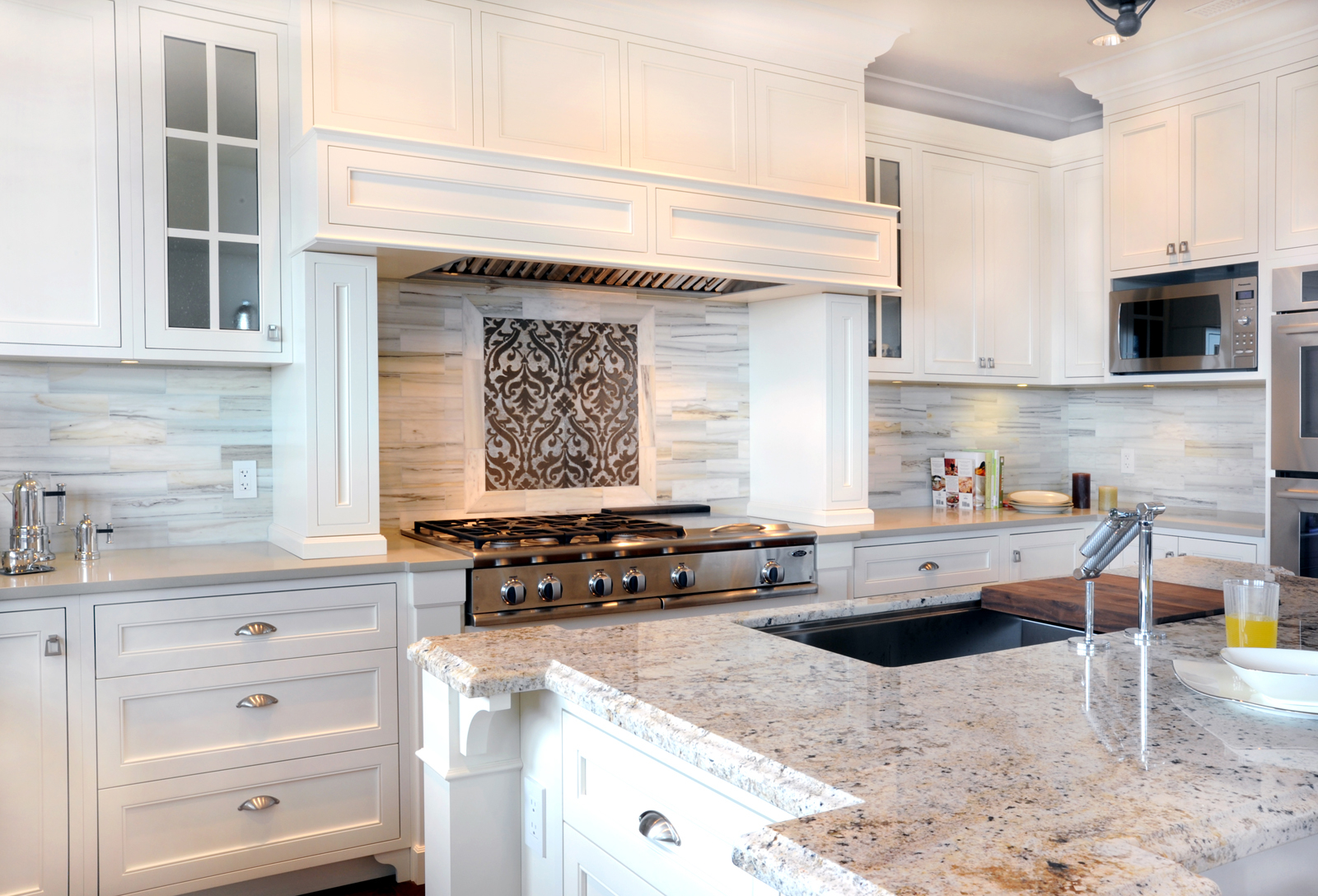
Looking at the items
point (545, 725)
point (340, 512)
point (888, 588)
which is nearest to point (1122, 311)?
point (888, 588)

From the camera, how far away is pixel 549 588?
2682 millimetres

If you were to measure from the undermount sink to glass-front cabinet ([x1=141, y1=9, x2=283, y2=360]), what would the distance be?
1845 mm

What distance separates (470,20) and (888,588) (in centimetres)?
236

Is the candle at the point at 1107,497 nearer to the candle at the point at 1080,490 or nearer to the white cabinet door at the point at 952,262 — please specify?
the candle at the point at 1080,490

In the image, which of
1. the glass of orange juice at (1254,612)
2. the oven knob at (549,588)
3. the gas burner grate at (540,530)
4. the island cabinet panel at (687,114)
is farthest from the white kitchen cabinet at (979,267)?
the glass of orange juice at (1254,612)

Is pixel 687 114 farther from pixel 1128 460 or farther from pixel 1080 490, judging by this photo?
pixel 1128 460

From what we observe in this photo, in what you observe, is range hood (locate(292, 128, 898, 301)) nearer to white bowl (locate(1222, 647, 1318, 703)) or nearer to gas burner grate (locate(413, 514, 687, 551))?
gas burner grate (locate(413, 514, 687, 551))

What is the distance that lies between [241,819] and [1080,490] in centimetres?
372

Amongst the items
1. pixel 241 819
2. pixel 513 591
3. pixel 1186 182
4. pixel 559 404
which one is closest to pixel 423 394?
pixel 559 404

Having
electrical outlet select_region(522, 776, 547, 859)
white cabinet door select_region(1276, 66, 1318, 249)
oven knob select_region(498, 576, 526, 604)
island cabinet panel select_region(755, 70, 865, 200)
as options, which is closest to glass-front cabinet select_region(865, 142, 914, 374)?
island cabinet panel select_region(755, 70, 865, 200)

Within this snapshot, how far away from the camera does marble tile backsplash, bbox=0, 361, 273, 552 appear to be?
2719 millimetres

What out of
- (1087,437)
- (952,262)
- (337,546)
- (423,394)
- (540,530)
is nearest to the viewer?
(337,546)

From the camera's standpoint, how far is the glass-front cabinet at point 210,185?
259 cm

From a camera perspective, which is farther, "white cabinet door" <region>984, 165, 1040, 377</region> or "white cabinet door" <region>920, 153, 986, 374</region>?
"white cabinet door" <region>984, 165, 1040, 377</region>
